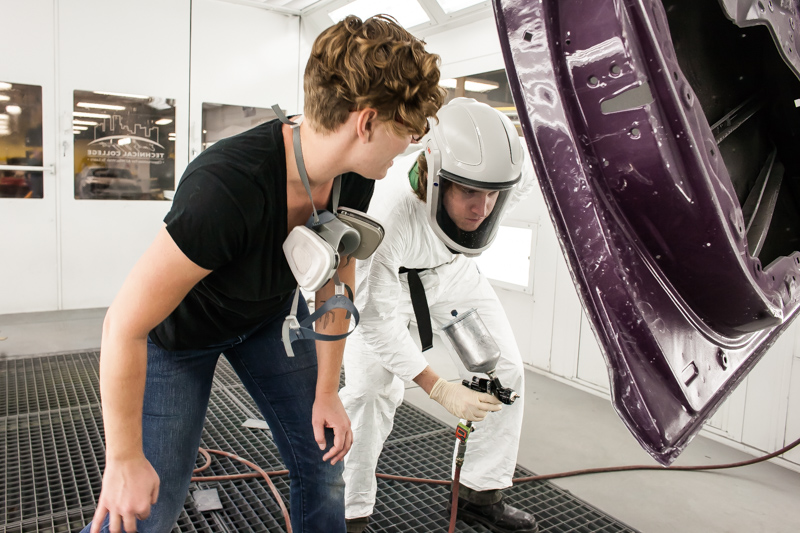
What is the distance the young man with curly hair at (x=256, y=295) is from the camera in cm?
117

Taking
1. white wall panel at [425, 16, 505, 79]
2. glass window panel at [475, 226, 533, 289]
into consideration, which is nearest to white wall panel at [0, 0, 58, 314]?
white wall panel at [425, 16, 505, 79]

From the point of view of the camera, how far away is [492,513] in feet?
7.75

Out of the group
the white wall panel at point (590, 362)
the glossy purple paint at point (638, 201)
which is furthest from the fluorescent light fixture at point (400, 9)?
the glossy purple paint at point (638, 201)

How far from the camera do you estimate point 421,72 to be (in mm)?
1273

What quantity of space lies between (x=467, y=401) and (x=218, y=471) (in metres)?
1.38

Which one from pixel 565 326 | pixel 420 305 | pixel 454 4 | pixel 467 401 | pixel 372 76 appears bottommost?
pixel 565 326

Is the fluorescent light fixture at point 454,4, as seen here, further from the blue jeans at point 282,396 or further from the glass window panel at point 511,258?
the blue jeans at point 282,396

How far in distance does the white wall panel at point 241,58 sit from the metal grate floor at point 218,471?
3.27m

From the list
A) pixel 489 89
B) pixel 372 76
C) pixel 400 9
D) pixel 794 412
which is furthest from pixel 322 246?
pixel 400 9

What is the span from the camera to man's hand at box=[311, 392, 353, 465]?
161 cm

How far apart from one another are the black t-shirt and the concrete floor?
188 cm

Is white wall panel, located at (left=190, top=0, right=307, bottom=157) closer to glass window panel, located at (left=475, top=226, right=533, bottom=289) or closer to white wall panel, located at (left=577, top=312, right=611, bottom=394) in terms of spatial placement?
glass window panel, located at (left=475, top=226, right=533, bottom=289)

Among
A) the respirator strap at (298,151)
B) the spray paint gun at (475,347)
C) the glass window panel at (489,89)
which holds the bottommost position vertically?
the spray paint gun at (475,347)

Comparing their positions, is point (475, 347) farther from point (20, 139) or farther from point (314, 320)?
point (20, 139)
